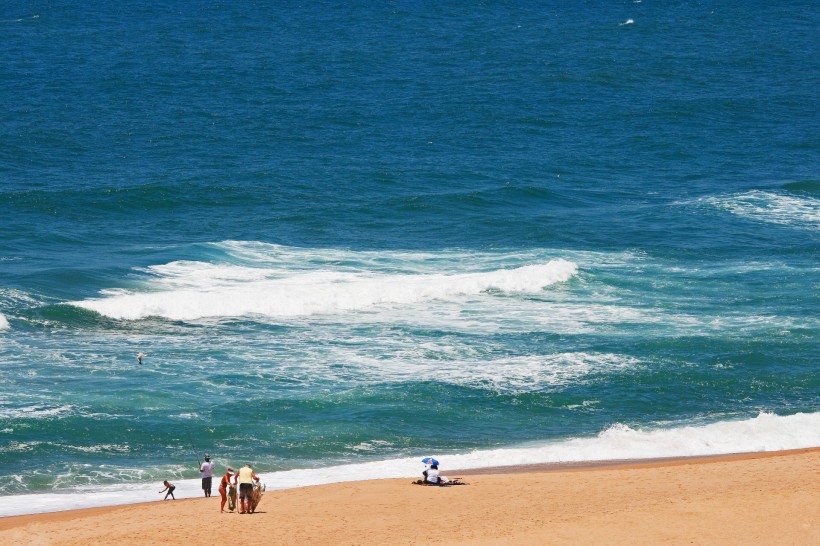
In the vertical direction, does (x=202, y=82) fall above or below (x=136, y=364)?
above

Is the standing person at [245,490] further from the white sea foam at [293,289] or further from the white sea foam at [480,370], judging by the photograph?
the white sea foam at [293,289]

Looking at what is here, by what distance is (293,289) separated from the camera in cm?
4469

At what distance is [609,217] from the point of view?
56281mm

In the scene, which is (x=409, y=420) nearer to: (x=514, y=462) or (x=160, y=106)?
(x=514, y=462)

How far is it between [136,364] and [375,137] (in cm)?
3315

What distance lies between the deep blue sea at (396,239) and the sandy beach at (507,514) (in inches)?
88.3

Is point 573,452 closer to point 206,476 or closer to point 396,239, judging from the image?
point 206,476

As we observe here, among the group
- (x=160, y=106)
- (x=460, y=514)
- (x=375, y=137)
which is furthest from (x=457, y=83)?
(x=460, y=514)

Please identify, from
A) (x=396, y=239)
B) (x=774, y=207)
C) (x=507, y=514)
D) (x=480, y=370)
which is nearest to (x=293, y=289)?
(x=396, y=239)

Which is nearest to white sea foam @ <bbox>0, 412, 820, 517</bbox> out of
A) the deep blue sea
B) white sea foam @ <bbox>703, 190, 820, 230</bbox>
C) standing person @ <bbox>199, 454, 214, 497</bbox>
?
the deep blue sea

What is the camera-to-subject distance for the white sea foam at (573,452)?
27297mm

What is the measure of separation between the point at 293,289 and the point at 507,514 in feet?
70.6

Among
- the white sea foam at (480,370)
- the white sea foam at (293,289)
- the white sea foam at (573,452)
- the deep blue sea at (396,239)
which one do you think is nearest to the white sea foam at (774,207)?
the deep blue sea at (396,239)

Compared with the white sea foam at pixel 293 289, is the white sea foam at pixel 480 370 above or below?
below
